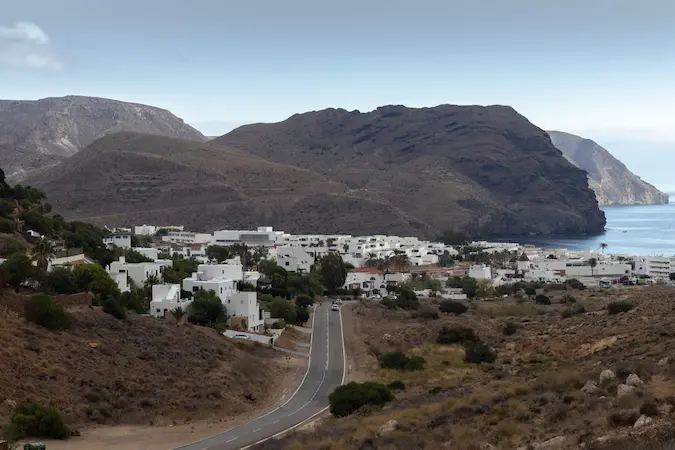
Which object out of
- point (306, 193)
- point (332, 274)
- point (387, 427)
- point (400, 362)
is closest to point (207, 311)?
point (400, 362)

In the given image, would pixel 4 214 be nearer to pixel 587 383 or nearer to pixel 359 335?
pixel 359 335

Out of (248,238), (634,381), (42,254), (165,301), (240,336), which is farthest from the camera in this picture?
(248,238)

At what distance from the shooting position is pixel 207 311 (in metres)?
38.5

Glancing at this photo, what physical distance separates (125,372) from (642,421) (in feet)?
56.3

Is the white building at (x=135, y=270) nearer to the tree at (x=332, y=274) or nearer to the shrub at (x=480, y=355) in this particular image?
the tree at (x=332, y=274)

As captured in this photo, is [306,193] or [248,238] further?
[306,193]

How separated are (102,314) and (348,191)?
13421 cm

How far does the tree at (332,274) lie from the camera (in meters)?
60.9

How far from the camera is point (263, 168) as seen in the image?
172 m

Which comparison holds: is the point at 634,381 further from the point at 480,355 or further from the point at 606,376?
the point at 480,355

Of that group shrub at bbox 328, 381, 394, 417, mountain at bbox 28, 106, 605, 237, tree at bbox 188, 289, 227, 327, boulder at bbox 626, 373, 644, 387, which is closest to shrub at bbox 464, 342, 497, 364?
shrub at bbox 328, 381, 394, 417

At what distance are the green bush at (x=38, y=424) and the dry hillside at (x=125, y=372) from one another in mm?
→ 727

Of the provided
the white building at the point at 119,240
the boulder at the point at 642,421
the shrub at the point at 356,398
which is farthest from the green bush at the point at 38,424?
the white building at the point at 119,240

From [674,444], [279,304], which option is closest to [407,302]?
[279,304]
